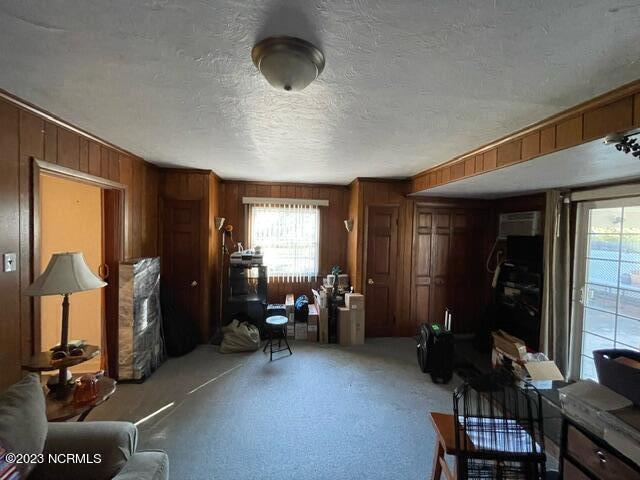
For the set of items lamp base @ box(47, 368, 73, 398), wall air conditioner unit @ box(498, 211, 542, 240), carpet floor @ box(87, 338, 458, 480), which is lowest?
carpet floor @ box(87, 338, 458, 480)

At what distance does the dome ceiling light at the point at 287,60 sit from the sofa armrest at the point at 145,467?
1801 mm

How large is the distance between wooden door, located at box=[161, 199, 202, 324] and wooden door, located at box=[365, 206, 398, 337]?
2.41 meters

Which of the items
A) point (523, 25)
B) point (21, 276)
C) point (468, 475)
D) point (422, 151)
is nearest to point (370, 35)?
point (523, 25)

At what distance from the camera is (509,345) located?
3.02 metres

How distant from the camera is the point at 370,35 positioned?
1.06 meters

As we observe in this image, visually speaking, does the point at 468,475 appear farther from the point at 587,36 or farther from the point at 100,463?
the point at 587,36

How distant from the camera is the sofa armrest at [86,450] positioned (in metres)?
1.21

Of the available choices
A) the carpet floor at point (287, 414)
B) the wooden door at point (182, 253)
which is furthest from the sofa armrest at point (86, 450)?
the wooden door at point (182, 253)

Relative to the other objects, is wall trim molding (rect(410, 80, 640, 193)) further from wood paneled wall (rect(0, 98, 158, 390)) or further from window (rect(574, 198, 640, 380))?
wood paneled wall (rect(0, 98, 158, 390))

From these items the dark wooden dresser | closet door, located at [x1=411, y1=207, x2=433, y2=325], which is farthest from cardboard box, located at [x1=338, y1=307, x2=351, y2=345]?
the dark wooden dresser

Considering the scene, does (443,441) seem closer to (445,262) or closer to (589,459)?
(589,459)

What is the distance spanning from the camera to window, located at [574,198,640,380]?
2.59 m

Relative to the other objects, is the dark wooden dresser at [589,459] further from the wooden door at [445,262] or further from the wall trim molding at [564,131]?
the wooden door at [445,262]

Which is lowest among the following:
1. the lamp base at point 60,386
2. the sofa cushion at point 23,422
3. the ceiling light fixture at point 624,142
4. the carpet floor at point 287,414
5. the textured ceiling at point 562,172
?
the carpet floor at point 287,414
